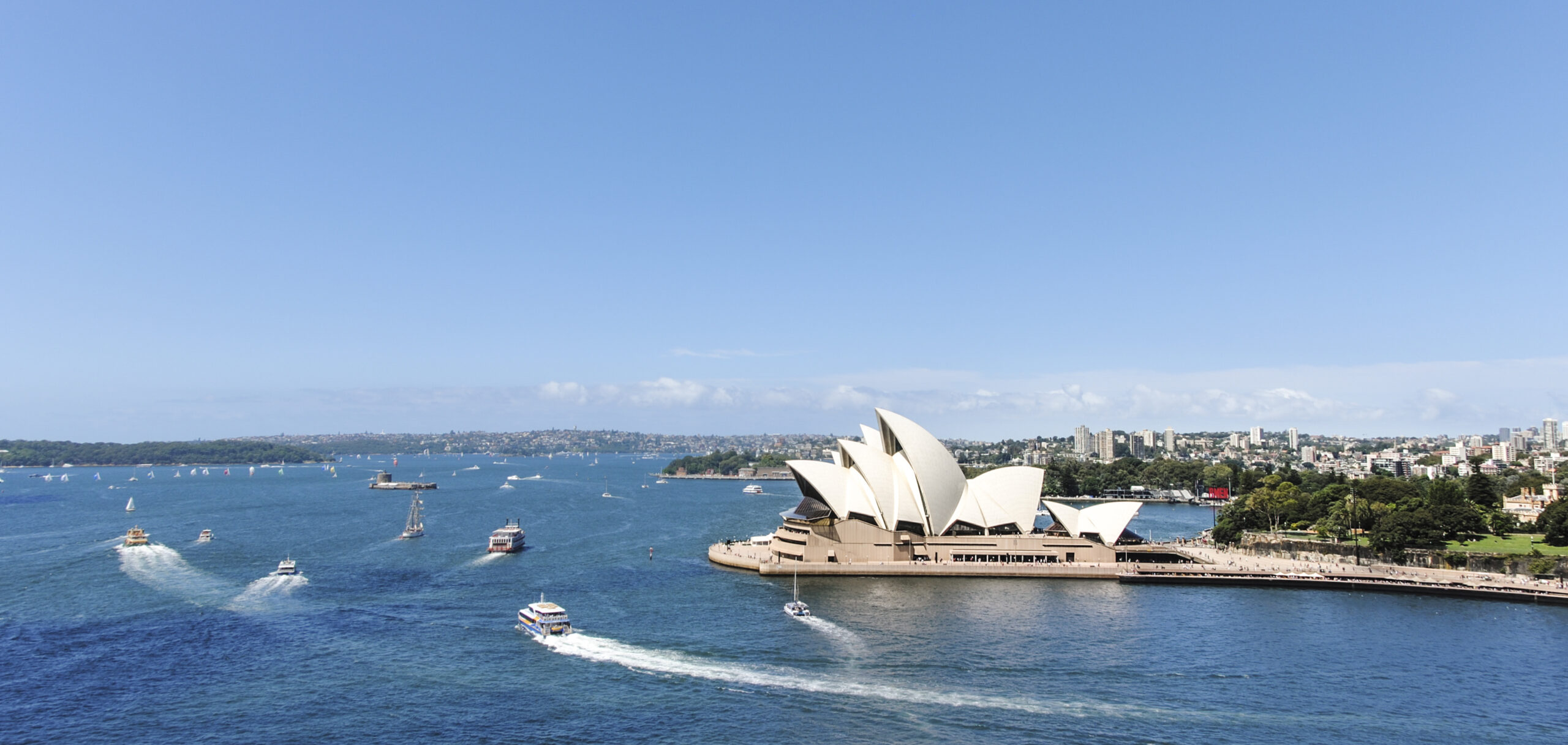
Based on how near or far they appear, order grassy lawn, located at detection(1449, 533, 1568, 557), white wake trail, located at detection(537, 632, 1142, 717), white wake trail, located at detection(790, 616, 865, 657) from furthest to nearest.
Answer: grassy lawn, located at detection(1449, 533, 1568, 557), white wake trail, located at detection(790, 616, 865, 657), white wake trail, located at detection(537, 632, 1142, 717)

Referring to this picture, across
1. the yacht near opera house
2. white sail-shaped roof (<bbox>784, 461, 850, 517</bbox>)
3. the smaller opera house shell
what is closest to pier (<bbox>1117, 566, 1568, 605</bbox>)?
the yacht near opera house

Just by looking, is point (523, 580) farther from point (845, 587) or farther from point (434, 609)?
point (845, 587)

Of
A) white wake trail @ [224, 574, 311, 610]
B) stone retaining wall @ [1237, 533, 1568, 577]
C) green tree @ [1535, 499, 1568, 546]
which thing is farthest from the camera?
green tree @ [1535, 499, 1568, 546]

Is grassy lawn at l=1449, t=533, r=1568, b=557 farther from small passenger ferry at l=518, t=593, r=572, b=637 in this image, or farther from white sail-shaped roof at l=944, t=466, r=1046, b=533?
small passenger ferry at l=518, t=593, r=572, b=637

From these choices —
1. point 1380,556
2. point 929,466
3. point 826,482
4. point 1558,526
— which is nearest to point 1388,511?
point 1380,556

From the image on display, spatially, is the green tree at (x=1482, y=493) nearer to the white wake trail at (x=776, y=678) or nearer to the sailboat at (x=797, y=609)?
the sailboat at (x=797, y=609)

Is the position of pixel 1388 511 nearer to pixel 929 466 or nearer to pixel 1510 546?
pixel 1510 546

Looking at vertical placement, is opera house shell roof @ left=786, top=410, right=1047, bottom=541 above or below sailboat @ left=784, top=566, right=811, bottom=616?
above
